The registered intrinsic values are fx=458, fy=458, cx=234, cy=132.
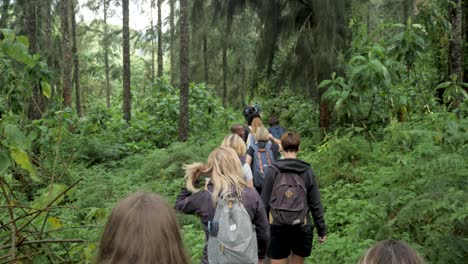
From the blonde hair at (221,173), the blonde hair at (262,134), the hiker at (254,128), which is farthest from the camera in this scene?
the hiker at (254,128)

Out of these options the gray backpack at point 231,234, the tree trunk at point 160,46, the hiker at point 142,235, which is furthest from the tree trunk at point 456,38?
the tree trunk at point 160,46

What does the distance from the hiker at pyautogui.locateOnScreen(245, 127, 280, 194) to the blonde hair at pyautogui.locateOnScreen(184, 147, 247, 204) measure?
98.5 inches

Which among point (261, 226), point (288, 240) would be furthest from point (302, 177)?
point (261, 226)

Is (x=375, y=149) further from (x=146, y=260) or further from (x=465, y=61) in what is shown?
(x=146, y=260)

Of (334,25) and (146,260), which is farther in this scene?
(334,25)

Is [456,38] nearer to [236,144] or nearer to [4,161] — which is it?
[236,144]

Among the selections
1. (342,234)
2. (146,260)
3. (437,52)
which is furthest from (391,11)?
(146,260)

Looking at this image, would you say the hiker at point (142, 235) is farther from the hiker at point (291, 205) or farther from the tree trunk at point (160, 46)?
the tree trunk at point (160, 46)

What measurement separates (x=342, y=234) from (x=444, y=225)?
1.65 metres

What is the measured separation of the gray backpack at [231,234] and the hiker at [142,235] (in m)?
1.51

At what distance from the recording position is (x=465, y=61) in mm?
10000

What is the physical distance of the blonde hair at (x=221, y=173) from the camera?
3.45 metres

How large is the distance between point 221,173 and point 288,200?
105 cm

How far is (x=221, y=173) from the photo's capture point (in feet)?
11.6
